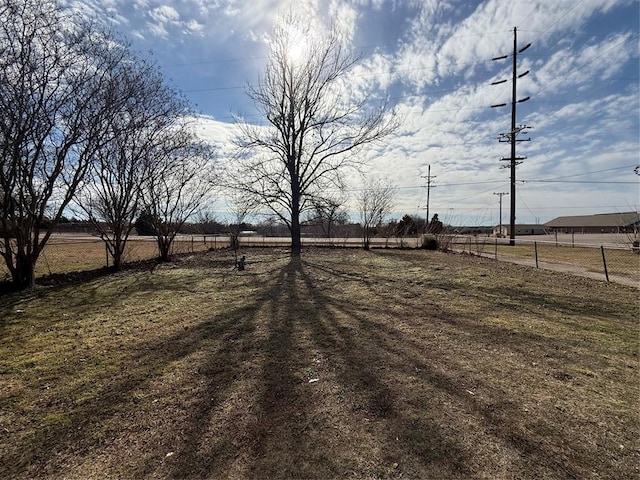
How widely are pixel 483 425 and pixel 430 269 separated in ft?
25.9

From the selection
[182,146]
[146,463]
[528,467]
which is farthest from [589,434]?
[182,146]

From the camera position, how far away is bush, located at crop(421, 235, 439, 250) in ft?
57.0

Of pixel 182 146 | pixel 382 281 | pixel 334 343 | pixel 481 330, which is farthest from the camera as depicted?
pixel 182 146

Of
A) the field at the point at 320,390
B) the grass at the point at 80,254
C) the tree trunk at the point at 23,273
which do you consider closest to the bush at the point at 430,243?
the field at the point at 320,390

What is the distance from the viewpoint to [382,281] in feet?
25.1

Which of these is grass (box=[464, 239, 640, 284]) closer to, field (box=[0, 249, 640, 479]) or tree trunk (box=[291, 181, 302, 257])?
field (box=[0, 249, 640, 479])

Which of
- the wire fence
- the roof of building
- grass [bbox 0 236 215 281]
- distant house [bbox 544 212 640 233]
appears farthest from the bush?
the roof of building

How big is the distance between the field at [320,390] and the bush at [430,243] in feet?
39.7

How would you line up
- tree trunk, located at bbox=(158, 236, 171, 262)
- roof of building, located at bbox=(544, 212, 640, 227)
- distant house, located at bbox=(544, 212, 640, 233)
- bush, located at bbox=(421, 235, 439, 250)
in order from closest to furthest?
tree trunk, located at bbox=(158, 236, 171, 262)
bush, located at bbox=(421, 235, 439, 250)
distant house, located at bbox=(544, 212, 640, 233)
roof of building, located at bbox=(544, 212, 640, 227)

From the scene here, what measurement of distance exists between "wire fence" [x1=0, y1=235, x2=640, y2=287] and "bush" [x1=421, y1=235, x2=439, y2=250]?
40 cm

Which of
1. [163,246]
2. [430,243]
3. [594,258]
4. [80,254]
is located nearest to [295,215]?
[163,246]

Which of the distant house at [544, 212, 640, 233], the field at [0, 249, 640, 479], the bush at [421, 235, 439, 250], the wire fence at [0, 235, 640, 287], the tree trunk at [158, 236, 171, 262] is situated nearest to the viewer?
the field at [0, 249, 640, 479]

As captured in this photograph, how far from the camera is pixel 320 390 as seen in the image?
254 cm

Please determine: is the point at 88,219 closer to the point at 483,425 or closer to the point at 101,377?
the point at 101,377
